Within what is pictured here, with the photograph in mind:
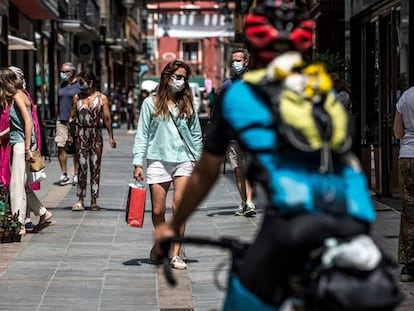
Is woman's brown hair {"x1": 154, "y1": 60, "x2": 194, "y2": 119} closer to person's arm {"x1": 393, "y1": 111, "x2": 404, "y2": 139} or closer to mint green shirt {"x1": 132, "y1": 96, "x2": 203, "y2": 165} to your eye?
mint green shirt {"x1": 132, "y1": 96, "x2": 203, "y2": 165}

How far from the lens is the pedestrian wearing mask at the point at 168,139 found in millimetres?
10117

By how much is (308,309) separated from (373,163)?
1298cm

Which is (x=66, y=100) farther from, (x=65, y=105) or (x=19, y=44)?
(x=19, y=44)

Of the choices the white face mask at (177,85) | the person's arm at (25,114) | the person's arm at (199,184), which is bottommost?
the person's arm at (199,184)

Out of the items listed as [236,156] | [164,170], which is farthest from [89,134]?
[164,170]

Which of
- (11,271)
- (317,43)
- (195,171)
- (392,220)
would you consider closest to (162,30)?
(317,43)

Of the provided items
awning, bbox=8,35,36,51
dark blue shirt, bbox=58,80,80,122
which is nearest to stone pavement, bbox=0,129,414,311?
dark blue shirt, bbox=58,80,80,122

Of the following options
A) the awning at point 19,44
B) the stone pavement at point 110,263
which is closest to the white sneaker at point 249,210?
the stone pavement at point 110,263

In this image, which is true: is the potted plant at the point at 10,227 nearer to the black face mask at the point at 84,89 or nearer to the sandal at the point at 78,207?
the sandal at the point at 78,207

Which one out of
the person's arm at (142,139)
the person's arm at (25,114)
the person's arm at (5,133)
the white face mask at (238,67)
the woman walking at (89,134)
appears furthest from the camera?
the woman walking at (89,134)

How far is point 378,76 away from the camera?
17219 mm

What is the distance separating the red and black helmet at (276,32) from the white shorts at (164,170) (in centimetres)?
554

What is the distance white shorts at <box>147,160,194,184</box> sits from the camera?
10109 millimetres

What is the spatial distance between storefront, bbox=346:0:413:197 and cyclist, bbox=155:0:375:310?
1002 centimetres
